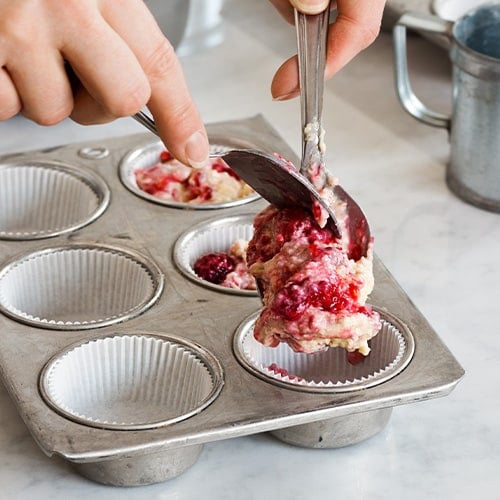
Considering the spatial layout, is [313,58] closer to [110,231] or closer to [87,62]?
[87,62]

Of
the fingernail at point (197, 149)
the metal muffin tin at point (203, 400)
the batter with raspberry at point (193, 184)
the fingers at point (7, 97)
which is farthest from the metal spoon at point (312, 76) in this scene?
the batter with raspberry at point (193, 184)

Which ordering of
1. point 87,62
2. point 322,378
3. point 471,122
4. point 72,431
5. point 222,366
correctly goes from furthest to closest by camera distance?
point 471,122, point 322,378, point 222,366, point 72,431, point 87,62

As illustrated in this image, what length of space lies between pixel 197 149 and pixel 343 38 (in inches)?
12.9

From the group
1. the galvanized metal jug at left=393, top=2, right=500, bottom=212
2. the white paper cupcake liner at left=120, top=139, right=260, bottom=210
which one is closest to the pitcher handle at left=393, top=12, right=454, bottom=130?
the galvanized metal jug at left=393, top=2, right=500, bottom=212


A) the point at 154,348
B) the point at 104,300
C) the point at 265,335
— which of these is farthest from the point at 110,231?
the point at 265,335

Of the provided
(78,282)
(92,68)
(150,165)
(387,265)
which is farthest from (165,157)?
(92,68)

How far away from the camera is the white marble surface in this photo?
143 centimetres

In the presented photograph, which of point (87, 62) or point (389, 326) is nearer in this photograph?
point (87, 62)

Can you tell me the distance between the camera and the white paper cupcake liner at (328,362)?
1.45 metres

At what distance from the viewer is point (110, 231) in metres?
1.84

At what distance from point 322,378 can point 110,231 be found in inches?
17.7

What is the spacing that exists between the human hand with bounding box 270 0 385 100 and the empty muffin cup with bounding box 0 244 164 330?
371mm

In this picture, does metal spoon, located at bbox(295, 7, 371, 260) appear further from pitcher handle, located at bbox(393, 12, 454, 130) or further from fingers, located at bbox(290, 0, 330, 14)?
pitcher handle, located at bbox(393, 12, 454, 130)

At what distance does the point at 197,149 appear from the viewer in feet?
4.41
